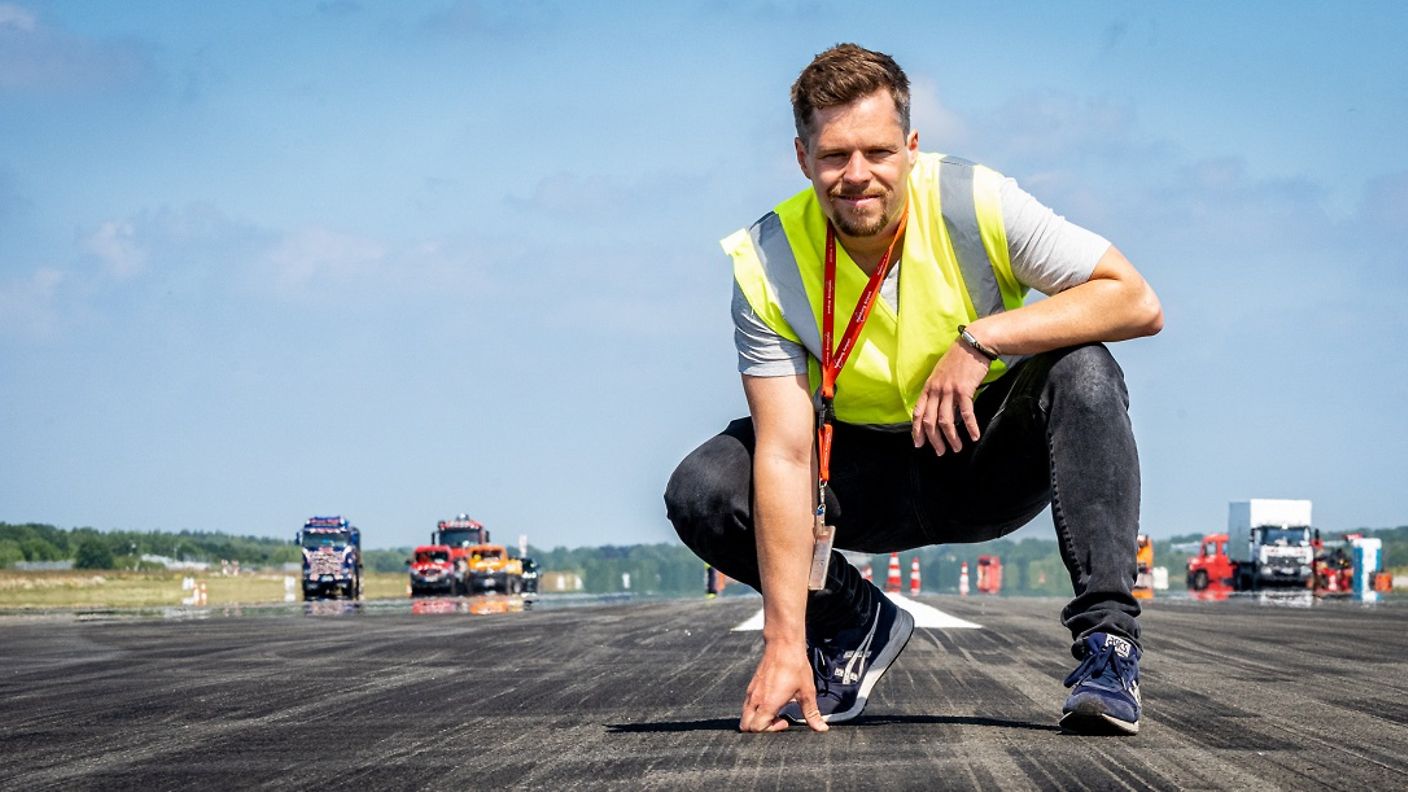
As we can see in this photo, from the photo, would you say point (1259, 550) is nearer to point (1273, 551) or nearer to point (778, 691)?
point (1273, 551)

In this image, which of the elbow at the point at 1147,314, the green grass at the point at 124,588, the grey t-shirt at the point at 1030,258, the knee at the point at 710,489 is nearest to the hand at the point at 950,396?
the grey t-shirt at the point at 1030,258

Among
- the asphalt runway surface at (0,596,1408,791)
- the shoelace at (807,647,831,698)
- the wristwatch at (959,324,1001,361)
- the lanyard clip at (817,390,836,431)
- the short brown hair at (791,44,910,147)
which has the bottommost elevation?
the asphalt runway surface at (0,596,1408,791)

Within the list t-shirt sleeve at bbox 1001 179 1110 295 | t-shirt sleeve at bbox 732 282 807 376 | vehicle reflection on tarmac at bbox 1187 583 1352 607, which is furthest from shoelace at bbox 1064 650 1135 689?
vehicle reflection on tarmac at bbox 1187 583 1352 607

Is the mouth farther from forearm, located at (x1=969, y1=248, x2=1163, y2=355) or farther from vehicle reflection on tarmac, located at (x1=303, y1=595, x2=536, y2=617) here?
vehicle reflection on tarmac, located at (x1=303, y1=595, x2=536, y2=617)

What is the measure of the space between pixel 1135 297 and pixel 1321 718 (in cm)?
117

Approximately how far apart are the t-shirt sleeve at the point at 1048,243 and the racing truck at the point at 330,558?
117ft

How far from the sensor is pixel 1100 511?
3.67 m

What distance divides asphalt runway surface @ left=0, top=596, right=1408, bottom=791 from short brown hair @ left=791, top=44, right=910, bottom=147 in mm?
1443

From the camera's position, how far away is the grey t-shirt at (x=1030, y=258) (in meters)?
3.86

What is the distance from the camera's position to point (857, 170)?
3783 millimetres

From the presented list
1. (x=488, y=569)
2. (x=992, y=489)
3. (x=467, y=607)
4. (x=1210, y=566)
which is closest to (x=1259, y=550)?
(x=1210, y=566)

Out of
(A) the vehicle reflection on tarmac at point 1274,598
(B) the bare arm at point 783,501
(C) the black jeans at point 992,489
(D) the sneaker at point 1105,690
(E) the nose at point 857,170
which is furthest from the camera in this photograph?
(A) the vehicle reflection on tarmac at point 1274,598

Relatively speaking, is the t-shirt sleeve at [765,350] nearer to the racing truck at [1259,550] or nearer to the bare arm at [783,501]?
the bare arm at [783,501]

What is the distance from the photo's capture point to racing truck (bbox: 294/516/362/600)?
38094 mm
